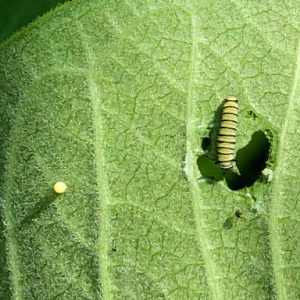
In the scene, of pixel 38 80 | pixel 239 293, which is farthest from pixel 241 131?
pixel 38 80

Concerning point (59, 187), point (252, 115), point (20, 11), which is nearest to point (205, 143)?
point (252, 115)

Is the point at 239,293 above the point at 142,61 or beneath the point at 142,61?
beneath

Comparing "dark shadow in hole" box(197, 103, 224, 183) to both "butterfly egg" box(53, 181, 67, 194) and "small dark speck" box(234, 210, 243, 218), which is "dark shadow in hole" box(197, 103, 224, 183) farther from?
"butterfly egg" box(53, 181, 67, 194)

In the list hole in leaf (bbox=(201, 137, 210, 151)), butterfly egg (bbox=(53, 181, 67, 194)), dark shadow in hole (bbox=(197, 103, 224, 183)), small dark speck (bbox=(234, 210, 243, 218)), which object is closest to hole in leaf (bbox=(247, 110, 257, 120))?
dark shadow in hole (bbox=(197, 103, 224, 183))

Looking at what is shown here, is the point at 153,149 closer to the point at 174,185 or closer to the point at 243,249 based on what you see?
the point at 174,185

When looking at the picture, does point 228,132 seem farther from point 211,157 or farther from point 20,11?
point 20,11

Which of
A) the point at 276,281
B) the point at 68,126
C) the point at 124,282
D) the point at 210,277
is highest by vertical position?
the point at 68,126
